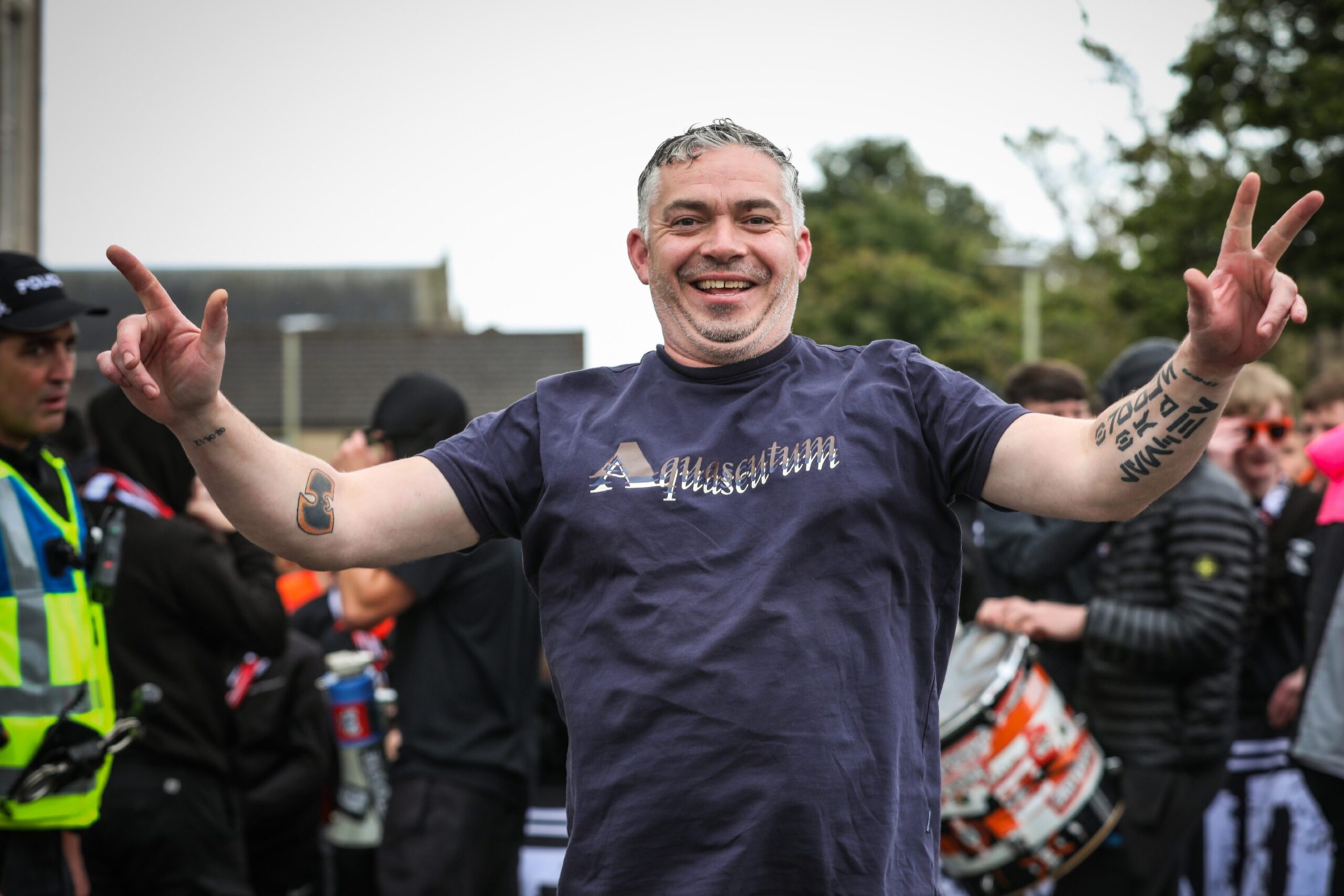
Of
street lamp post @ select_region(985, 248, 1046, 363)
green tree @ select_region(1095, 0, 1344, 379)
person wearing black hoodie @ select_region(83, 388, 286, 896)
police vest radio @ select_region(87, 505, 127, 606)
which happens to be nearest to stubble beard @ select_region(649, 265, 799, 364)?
police vest radio @ select_region(87, 505, 127, 606)

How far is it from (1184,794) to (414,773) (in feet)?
8.53

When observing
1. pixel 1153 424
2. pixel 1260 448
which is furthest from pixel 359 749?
pixel 1260 448

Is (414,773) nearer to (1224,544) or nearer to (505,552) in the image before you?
(505,552)

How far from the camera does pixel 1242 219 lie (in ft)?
5.72

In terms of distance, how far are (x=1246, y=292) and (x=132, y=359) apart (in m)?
1.62

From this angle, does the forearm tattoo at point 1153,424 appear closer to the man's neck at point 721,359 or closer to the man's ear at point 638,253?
the man's neck at point 721,359

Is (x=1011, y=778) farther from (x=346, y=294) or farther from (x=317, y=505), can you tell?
(x=346, y=294)

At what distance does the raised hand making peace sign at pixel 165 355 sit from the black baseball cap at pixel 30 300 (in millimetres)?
1519

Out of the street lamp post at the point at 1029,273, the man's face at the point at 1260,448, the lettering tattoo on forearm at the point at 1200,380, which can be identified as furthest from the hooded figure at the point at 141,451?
the street lamp post at the point at 1029,273

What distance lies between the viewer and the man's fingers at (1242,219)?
67.5 inches

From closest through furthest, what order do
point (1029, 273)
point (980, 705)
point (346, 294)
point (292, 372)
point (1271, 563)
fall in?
point (980, 705), point (1271, 563), point (1029, 273), point (292, 372), point (346, 294)

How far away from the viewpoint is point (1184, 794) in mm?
4238

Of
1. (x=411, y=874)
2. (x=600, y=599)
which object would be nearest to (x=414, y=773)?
(x=411, y=874)

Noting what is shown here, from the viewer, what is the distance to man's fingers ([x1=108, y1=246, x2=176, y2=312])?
182 cm
